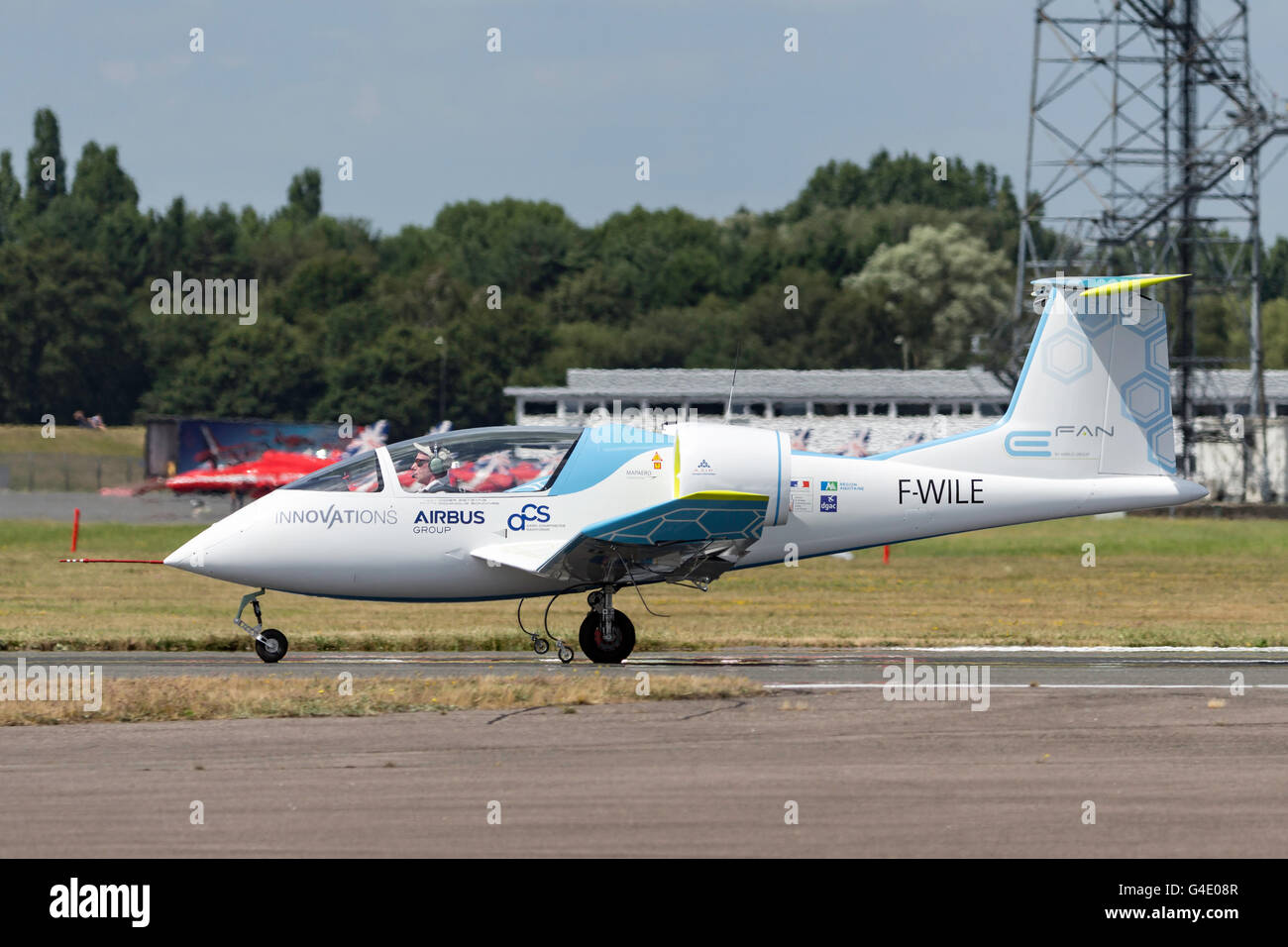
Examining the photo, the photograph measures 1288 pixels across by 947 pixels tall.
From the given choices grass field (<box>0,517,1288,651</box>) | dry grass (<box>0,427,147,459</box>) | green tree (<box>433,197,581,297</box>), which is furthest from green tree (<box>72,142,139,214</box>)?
grass field (<box>0,517,1288,651</box>)

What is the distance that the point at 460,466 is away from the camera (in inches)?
679

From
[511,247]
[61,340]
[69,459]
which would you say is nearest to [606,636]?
[69,459]

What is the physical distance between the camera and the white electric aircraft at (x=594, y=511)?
1695 cm

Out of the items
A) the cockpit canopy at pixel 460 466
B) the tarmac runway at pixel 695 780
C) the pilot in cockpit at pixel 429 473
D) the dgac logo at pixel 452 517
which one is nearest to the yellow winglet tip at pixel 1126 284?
the tarmac runway at pixel 695 780

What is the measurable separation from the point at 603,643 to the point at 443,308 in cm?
9613

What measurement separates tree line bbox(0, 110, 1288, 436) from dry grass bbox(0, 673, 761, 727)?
71723 mm

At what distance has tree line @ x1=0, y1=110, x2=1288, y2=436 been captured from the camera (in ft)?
321

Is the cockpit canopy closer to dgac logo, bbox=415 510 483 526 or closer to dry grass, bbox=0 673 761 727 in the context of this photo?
dgac logo, bbox=415 510 483 526

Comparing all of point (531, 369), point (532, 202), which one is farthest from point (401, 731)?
point (532, 202)

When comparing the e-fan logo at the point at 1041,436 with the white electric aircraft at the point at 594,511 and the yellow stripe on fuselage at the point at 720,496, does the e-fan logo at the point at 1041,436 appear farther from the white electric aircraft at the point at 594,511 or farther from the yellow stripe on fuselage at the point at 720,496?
the yellow stripe on fuselage at the point at 720,496

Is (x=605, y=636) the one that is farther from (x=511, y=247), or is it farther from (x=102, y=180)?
(x=102, y=180)

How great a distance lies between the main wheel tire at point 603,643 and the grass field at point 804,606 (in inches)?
81.6
